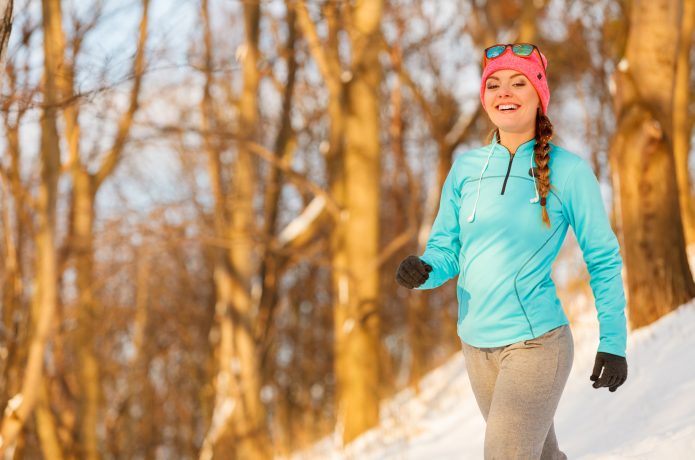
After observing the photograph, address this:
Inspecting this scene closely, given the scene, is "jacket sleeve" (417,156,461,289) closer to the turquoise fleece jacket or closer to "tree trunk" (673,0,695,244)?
the turquoise fleece jacket

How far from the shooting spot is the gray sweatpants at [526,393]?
257cm

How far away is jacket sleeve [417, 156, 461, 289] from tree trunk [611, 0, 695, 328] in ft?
12.4

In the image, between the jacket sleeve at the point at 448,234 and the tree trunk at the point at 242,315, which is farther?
the tree trunk at the point at 242,315

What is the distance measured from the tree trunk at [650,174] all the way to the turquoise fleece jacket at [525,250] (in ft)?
12.6

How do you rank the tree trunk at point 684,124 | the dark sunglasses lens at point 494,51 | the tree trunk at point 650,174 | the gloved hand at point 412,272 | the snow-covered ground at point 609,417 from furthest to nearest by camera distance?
the tree trunk at point 684,124, the tree trunk at point 650,174, the snow-covered ground at point 609,417, the dark sunglasses lens at point 494,51, the gloved hand at point 412,272

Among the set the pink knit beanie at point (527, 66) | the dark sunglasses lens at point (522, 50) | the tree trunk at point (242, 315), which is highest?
the dark sunglasses lens at point (522, 50)

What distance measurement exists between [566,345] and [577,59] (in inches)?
550

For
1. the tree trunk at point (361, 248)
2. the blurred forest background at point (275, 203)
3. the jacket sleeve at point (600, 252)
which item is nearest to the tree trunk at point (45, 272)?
the blurred forest background at point (275, 203)

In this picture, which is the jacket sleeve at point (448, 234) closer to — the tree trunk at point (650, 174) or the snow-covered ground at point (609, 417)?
the snow-covered ground at point (609, 417)

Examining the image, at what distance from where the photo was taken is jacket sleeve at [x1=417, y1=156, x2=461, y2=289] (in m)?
2.87

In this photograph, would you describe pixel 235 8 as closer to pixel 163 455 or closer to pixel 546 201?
pixel 163 455

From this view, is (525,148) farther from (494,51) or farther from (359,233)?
(359,233)

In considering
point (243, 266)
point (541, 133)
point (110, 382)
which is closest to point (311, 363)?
point (110, 382)

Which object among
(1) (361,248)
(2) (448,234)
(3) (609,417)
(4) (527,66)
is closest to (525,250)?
(2) (448,234)
